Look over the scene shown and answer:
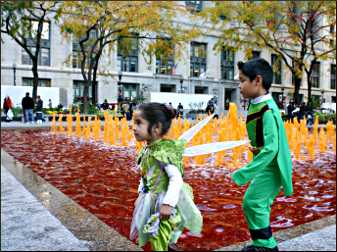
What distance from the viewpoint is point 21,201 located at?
186 inches

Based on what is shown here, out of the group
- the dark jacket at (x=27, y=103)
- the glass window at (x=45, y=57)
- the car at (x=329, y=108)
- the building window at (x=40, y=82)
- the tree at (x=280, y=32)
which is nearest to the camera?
the tree at (x=280, y=32)

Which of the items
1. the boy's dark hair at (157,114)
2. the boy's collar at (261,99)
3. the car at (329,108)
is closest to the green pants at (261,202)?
the boy's collar at (261,99)

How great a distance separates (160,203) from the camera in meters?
1.43

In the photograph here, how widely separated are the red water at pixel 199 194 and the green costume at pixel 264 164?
633 mm

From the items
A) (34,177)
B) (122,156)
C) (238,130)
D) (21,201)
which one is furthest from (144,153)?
(238,130)

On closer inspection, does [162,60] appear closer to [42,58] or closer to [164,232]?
[164,232]

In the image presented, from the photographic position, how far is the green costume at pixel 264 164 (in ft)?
4.90

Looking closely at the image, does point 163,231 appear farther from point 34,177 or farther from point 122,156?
point 34,177

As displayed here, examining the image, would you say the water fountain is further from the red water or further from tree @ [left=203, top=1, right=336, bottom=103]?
tree @ [left=203, top=1, right=336, bottom=103]

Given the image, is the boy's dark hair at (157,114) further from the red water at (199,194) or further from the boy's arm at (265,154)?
the red water at (199,194)

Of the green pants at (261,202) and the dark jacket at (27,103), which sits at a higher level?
the dark jacket at (27,103)

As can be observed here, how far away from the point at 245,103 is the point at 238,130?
220 inches

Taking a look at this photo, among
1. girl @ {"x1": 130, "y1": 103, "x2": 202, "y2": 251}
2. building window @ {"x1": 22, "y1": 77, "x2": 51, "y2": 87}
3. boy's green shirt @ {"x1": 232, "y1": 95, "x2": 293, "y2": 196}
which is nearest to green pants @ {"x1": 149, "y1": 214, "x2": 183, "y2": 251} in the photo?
girl @ {"x1": 130, "y1": 103, "x2": 202, "y2": 251}

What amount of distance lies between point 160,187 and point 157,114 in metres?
0.31
